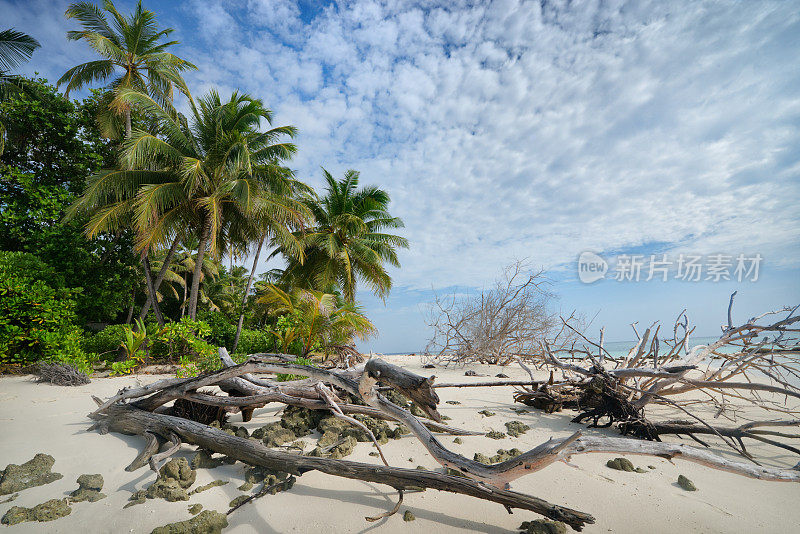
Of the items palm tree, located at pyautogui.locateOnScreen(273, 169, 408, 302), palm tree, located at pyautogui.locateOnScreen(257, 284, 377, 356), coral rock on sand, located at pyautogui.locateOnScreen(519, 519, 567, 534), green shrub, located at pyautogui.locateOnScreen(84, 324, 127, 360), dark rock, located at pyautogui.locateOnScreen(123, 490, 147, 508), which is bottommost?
green shrub, located at pyautogui.locateOnScreen(84, 324, 127, 360)

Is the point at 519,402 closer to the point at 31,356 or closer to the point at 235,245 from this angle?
the point at 31,356

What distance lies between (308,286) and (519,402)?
12952 mm

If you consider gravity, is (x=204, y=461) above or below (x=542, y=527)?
below

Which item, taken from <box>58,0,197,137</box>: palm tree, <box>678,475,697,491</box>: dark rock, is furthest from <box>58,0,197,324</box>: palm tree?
<box>678,475,697,491</box>: dark rock

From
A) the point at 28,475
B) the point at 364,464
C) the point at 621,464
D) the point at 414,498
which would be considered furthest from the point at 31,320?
the point at 621,464

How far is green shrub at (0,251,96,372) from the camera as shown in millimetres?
6973

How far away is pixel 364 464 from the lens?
2275 mm

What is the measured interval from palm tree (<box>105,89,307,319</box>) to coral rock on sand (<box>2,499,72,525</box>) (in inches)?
359

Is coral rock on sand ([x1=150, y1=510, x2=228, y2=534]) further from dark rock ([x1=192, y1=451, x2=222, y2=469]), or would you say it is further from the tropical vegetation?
the tropical vegetation

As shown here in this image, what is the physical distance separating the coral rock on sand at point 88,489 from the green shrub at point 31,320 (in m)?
5.59

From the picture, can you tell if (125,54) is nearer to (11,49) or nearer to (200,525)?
(11,49)

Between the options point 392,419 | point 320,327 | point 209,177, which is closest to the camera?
point 392,419

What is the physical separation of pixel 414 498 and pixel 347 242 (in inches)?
567

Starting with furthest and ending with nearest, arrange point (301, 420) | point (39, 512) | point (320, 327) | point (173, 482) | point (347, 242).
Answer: point (347, 242), point (320, 327), point (301, 420), point (173, 482), point (39, 512)
